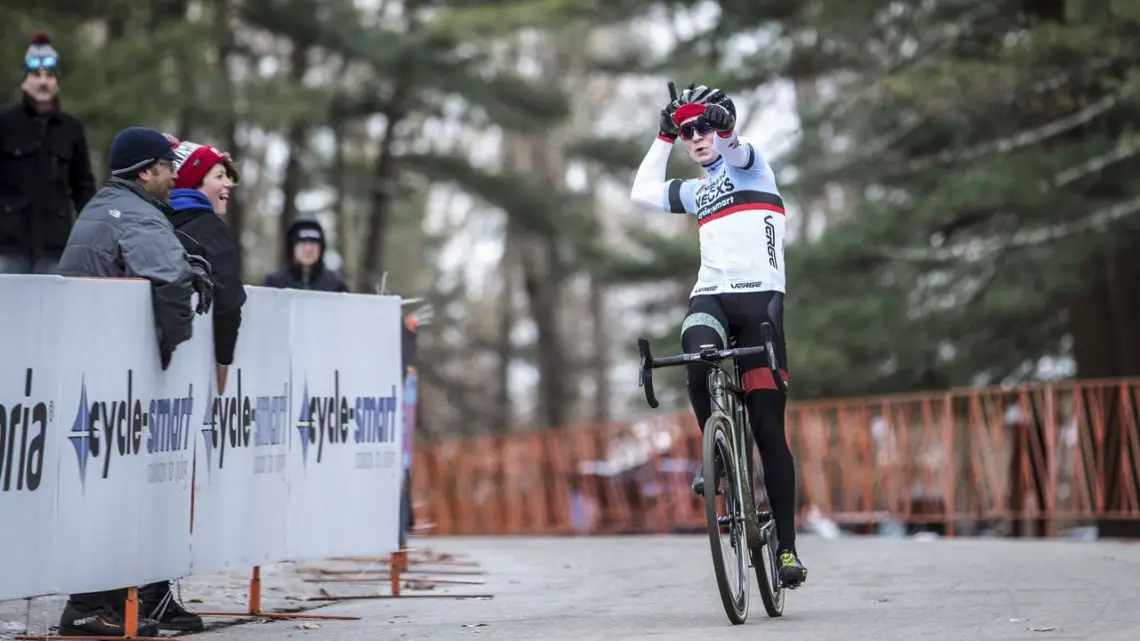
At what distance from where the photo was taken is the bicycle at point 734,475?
23.7ft

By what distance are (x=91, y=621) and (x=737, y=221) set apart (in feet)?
9.88

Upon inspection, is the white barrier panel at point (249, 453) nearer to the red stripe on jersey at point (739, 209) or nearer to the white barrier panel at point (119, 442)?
the white barrier panel at point (119, 442)

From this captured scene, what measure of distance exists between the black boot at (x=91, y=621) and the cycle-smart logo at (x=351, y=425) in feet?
4.31

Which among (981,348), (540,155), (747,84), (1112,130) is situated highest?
(540,155)

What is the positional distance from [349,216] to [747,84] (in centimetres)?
2046

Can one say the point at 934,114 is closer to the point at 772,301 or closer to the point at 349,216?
the point at 772,301

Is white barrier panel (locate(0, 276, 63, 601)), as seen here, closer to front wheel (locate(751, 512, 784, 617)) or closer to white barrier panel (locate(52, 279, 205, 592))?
white barrier panel (locate(52, 279, 205, 592))

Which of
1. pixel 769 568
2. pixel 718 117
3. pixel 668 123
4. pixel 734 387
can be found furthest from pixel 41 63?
pixel 769 568

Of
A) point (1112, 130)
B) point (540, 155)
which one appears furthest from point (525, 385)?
point (1112, 130)

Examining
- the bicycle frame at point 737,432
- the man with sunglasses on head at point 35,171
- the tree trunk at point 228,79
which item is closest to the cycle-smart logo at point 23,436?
the bicycle frame at point 737,432

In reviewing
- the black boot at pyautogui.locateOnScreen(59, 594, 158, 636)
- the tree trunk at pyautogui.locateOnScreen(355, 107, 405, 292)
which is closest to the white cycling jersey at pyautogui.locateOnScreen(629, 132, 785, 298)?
the black boot at pyautogui.locateOnScreen(59, 594, 158, 636)

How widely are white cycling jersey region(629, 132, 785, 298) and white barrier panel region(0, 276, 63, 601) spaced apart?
2.67m

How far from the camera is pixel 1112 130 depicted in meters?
19.4

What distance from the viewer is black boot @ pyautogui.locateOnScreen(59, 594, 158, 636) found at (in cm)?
703
